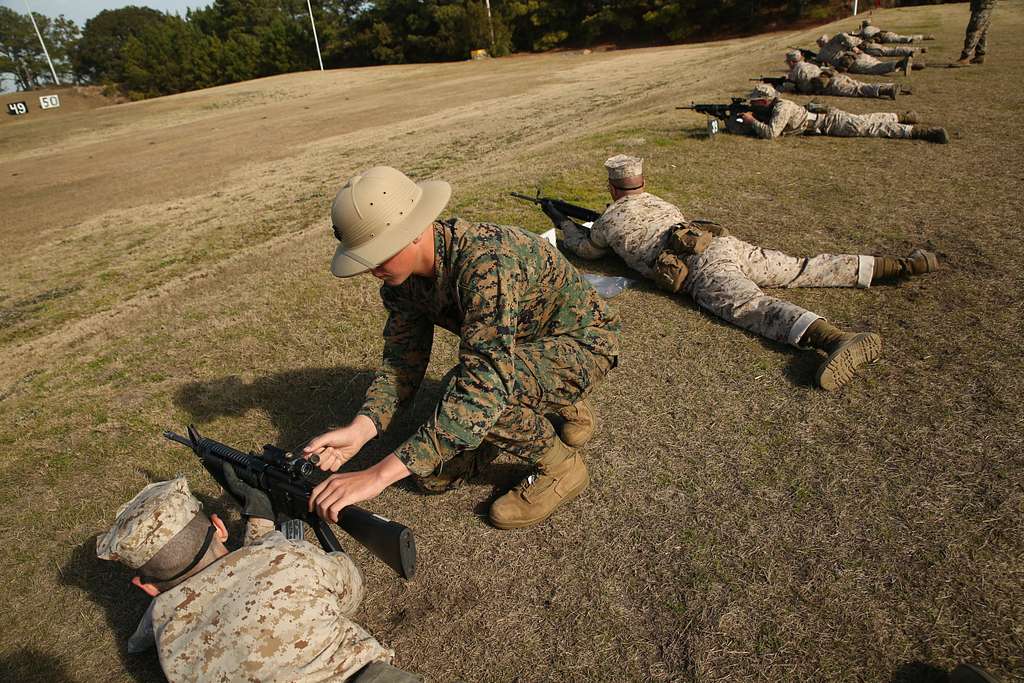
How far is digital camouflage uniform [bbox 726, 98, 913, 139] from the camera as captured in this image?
32.5ft

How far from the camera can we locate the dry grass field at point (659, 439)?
2625mm

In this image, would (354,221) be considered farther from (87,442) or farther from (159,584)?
(87,442)

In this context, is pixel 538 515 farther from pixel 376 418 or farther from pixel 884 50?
pixel 884 50

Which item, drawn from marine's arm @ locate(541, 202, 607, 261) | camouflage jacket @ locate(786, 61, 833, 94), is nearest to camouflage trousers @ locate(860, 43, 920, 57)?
camouflage jacket @ locate(786, 61, 833, 94)

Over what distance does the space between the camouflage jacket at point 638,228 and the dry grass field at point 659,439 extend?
1.30ft

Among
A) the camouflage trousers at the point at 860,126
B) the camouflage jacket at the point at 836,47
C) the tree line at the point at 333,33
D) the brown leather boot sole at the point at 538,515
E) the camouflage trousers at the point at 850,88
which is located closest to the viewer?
the brown leather boot sole at the point at 538,515

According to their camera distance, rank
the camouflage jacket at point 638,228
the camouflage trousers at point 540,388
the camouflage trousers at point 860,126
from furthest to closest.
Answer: the camouflage trousers at point 860,126
the camouflage jacket at point 638,228
the camouflage trousers at point 540,388

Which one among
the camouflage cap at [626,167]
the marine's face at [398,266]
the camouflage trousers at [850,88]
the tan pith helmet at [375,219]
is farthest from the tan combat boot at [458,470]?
the camouflage trousers at [850,88]

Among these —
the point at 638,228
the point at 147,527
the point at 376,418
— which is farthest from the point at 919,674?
the point at 638,228

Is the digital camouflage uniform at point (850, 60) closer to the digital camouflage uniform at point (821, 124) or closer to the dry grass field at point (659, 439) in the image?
the dry grass field at point (659, 439)

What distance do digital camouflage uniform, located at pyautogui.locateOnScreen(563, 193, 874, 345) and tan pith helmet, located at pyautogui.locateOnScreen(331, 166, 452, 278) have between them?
3.09 m

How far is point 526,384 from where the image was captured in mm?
3199

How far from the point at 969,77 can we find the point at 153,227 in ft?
61.1

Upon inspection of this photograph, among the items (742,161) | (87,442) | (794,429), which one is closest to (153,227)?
(87,442)
